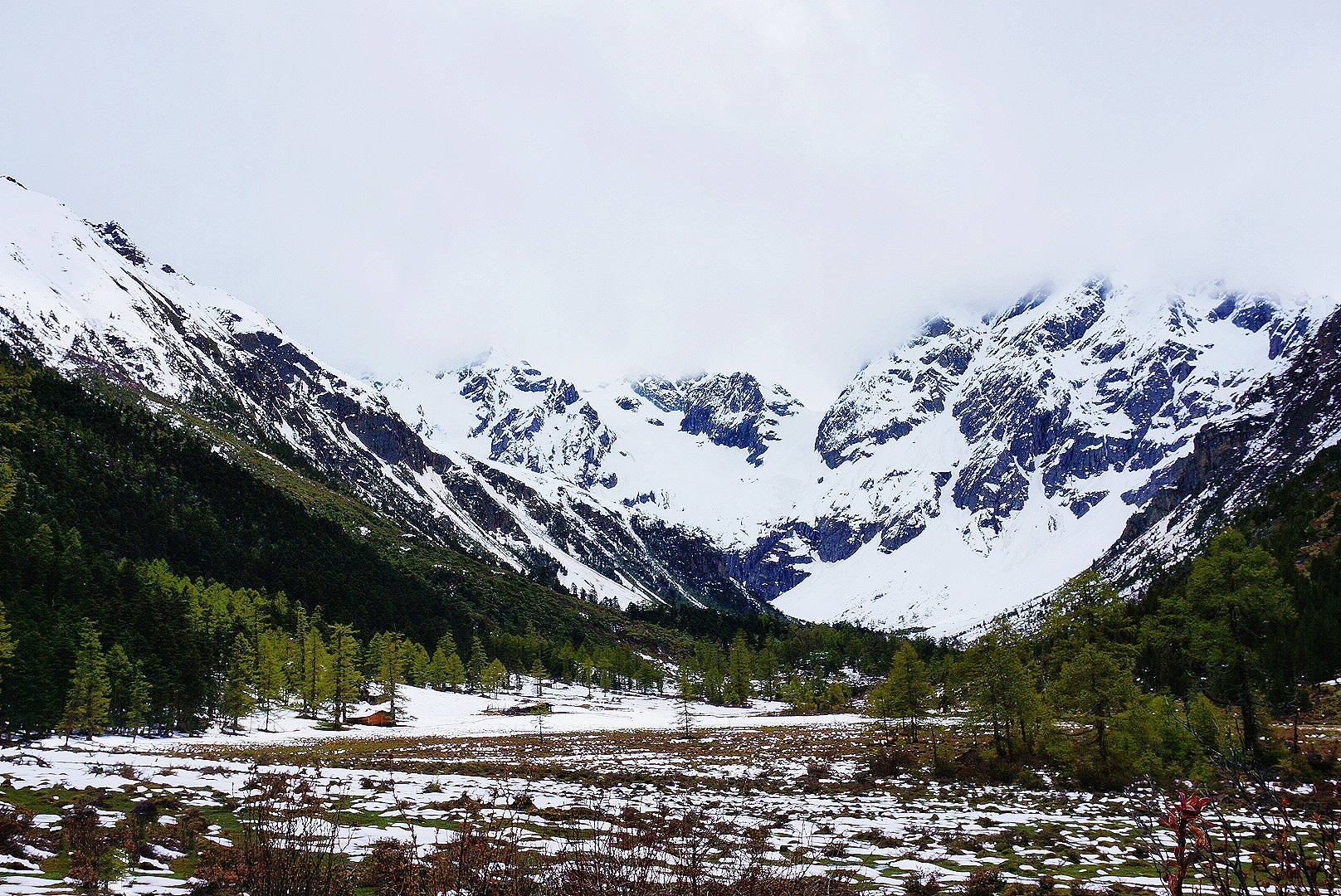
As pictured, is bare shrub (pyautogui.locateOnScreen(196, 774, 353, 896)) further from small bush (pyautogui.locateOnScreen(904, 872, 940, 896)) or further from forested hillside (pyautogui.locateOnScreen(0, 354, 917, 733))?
forested hillside (pyautogui.locateOnScreen(0, 354, 917, 733))

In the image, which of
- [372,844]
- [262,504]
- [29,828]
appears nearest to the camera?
[29,828]

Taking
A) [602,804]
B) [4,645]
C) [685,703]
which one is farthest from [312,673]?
[602,804]

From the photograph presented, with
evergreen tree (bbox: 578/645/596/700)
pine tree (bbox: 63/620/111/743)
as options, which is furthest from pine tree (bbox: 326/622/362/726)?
evergreen tree (bbox: 578/645/596/700)

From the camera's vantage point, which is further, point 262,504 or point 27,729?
point 262,504

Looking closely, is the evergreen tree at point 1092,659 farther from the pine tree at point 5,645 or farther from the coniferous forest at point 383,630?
the pine tree at point 5,645

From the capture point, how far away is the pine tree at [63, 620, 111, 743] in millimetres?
36469

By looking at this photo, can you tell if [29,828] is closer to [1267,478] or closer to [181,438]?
[181,438]

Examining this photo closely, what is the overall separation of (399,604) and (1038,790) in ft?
416

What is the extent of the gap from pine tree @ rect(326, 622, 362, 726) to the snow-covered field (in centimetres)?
2016

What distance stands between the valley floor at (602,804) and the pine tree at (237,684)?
769 centimetres

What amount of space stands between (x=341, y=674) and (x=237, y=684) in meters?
13.8

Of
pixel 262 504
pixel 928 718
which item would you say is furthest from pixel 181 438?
pixel 928 718

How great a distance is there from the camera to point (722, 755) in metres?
42.7

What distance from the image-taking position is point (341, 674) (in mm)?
65188
